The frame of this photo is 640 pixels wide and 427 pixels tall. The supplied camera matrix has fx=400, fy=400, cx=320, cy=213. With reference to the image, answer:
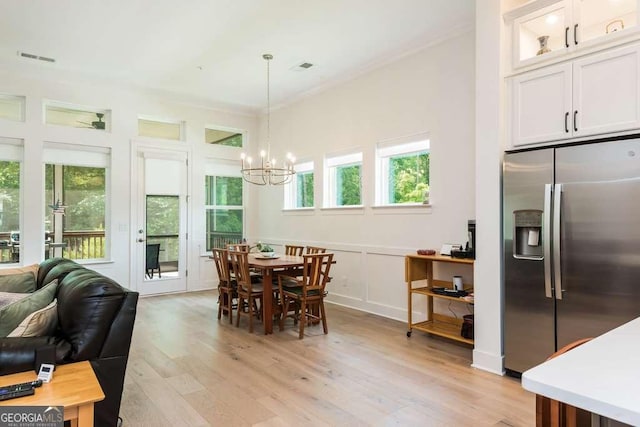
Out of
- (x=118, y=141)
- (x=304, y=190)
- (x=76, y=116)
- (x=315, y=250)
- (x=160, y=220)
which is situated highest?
(x=76, y=116)

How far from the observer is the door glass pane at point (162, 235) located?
659 centimetres

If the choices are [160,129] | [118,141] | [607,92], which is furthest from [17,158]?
[607,92]

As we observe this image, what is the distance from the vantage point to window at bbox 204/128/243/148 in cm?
729

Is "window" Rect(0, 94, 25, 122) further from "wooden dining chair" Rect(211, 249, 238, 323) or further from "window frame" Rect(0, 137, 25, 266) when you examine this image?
"wooden dining chair" Rect(211, 249, 238, 323)

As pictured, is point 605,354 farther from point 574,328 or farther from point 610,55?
point 610,55

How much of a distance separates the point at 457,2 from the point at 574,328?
3.02 m

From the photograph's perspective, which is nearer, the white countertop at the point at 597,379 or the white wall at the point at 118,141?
the white countertop at the point at 597,379

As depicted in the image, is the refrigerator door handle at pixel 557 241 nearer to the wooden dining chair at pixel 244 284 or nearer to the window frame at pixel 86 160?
the wooden dining chair at pixel 244 284

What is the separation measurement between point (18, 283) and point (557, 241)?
411 centimetres

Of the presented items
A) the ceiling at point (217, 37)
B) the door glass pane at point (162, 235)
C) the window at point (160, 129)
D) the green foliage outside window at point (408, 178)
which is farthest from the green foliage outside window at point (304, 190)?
the window at point (160, 129)

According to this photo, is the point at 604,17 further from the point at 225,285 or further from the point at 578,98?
the point at 225,285

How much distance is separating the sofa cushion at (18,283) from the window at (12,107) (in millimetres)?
3338

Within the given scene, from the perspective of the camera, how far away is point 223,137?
7.48 meters

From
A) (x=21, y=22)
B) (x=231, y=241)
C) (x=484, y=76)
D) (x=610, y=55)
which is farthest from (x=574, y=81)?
(x=231, y=241)
